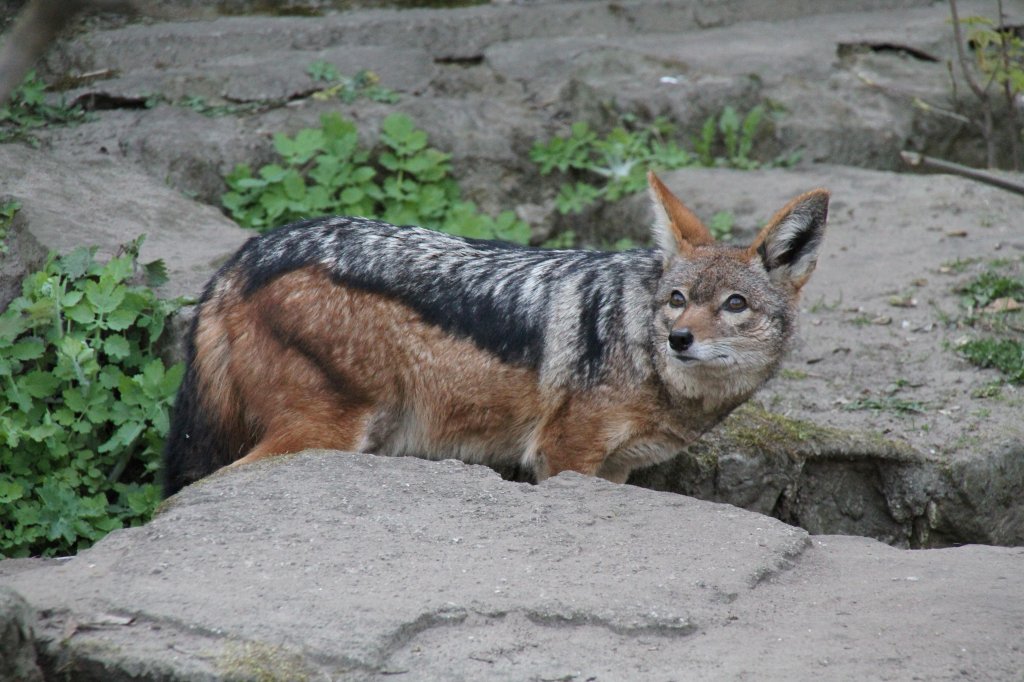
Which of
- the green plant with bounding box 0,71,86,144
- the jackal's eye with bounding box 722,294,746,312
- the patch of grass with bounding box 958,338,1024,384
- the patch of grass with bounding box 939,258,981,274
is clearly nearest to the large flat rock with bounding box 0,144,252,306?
the green plant with bounding box 0,71,86,144

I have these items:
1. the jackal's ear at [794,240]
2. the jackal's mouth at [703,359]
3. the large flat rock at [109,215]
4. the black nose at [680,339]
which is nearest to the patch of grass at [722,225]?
the jackal's ear at [794,240]

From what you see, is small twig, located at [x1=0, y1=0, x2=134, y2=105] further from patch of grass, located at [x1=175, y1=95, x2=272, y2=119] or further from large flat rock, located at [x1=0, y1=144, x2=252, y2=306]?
patch of grass, located at [x1=175, y1=95, x2=272, y2=119]

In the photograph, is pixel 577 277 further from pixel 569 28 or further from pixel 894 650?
pixel 569 28

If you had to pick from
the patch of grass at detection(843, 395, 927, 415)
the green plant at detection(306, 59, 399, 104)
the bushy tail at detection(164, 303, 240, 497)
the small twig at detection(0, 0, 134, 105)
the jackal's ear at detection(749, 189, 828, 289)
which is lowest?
the patch of grass at detection(843, 395, 927, 415)

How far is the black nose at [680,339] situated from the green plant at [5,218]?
3.51 m

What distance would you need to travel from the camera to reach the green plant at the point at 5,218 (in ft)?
20.0

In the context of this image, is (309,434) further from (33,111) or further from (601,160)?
(601,160)

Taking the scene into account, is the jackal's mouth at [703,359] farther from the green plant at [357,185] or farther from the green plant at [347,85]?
the green plant at [347,85]

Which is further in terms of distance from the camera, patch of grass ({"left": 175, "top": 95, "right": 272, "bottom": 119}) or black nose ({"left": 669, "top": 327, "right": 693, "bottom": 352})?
patch of grass ({"left": 175, "top": 95, "right": 272, "bottom": 119})

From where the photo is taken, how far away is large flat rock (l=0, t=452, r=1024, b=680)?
3482 millimetres

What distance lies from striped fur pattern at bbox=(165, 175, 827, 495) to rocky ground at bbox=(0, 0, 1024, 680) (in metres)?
0.47

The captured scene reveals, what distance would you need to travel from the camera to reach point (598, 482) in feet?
16.3

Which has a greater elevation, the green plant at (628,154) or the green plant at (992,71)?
the green plant at (992,71)

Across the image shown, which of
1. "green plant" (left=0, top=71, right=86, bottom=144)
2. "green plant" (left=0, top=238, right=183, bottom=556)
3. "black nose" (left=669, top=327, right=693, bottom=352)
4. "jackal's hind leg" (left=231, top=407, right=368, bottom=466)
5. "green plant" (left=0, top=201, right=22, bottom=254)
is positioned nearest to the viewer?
"black nose" (left=669, top=327, right=693, bottom=352)
